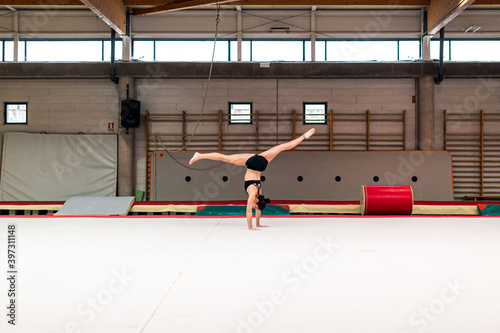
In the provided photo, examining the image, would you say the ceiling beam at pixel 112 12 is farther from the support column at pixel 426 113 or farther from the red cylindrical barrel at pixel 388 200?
the support column at pixel 426 113

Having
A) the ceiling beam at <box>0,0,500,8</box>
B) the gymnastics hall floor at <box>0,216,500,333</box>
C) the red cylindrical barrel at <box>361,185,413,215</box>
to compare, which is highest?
the ceiling beam at <box>0,0,500,8</box>

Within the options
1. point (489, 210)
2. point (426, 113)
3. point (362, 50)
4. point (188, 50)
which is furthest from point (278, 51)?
point (489, 210)

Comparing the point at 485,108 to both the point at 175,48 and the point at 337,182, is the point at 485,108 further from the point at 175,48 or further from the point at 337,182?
the point at 175,48

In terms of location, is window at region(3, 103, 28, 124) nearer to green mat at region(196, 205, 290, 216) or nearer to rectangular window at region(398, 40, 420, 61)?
green mat at region(196, 205, 290, 216)

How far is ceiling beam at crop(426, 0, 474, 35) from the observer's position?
7.09 m

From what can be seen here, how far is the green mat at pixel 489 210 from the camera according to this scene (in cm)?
518

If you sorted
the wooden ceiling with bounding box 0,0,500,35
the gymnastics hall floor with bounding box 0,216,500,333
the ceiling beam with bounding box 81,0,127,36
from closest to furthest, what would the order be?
the gymnastics hall floor with bounding box 0,216,500,333, the ceiling beam with bounding box 81,0,127,36, the wooden ceiling with bounding box 0,0,500,35

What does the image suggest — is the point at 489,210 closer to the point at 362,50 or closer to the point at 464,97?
the point at 464,97

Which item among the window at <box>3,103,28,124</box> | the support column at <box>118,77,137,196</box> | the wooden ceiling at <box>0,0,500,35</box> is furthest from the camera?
the window at <box>3,103,28,124</box>

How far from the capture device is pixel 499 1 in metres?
7.75

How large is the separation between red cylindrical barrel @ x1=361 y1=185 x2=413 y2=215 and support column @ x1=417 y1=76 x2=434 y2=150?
488cm

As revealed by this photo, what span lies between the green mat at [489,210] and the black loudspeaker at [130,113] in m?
7.19

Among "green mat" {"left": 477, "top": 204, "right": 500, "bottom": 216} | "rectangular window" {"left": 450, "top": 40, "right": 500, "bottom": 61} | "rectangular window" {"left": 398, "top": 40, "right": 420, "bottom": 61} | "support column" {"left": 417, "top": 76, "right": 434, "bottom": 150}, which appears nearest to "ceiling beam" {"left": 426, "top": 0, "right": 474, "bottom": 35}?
"rectangular window" {"left": 398, "top": 40, "right": 420, "bottom": 61}

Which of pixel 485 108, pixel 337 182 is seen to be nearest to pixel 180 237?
pixel 337 182
